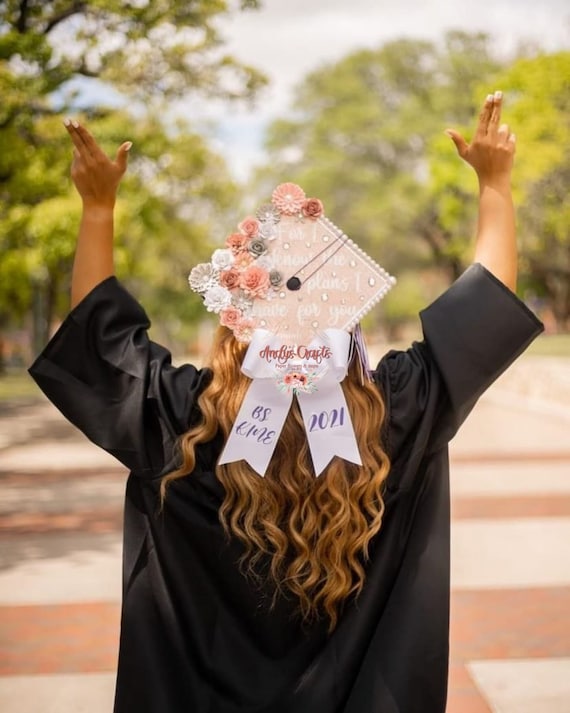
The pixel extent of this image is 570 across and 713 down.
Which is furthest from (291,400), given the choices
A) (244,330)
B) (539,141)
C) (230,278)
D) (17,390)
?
(539,141)

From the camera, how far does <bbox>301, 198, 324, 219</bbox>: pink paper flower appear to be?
2.21 metres

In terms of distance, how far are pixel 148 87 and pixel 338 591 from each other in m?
12.0

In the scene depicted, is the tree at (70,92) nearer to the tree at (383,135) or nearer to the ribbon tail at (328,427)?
the ribbon tail at (328,427)

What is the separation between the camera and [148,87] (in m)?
13.2

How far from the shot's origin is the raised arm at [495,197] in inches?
89.1

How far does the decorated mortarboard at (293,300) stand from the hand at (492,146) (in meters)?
0.36

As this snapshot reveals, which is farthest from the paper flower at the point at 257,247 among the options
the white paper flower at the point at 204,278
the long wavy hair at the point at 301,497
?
the long wavy hair at the point at 301,497

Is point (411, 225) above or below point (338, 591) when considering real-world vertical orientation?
below

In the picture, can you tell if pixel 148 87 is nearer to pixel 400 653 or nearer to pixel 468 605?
pixel 468 605

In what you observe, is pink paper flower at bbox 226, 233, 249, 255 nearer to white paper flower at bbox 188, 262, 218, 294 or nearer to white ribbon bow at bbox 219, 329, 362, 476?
white paper flower at bbox 188, 262, 218, 294

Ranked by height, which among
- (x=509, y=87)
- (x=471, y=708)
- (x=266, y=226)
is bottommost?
(x=509, y=87)

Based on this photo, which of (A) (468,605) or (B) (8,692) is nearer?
(B) (8,692)

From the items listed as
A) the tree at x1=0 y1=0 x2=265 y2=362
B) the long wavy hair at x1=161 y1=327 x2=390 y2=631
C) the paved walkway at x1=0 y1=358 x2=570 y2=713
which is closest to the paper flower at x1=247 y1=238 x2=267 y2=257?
the long wavy hair at x1=161 y1=327 x2=390 y2=631

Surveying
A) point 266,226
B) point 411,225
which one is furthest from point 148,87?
point 411,225
